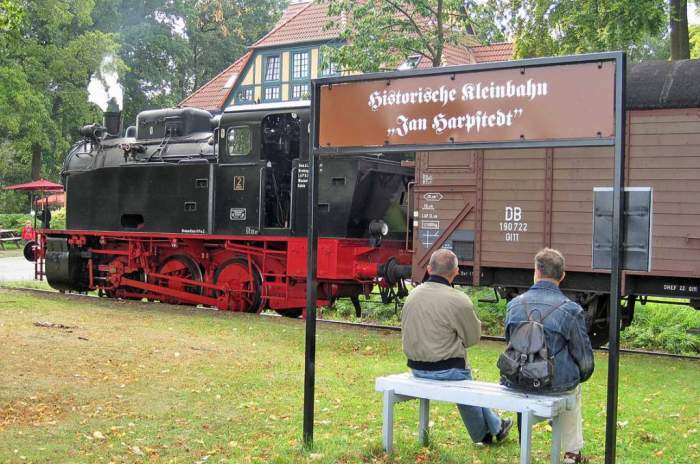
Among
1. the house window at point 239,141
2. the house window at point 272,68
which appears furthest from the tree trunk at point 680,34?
the house window at point 272,68

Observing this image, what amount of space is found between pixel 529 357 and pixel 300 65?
32033 millimetres

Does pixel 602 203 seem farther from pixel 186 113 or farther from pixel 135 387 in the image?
pixel 186 113

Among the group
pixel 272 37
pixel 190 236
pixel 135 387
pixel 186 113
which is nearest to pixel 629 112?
pixel 135 387

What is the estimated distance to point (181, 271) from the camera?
15.3 meters

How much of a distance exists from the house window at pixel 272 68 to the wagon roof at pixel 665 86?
91.2 ft

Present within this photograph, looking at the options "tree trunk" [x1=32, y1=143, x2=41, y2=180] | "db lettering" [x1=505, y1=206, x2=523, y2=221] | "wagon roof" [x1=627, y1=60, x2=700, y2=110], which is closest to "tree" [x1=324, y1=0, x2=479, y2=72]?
"db lettering" [x1=505, y1=206, x2=523, y2=221]

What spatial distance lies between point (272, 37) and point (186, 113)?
72.6 ft

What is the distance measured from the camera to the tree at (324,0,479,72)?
1628 cm

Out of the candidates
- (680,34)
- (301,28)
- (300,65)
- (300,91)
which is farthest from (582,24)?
(301,28)

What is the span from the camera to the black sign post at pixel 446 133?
491 cm

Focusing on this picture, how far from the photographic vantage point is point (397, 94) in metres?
5.80

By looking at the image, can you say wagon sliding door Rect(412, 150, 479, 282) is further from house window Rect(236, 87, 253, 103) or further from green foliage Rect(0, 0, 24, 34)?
house window Rect(236, 87, 253, 103)

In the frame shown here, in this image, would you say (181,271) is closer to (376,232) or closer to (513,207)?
(376,232)

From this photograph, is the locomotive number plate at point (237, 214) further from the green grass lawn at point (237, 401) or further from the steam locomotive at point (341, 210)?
the green grass lawn at point (237, 401)
